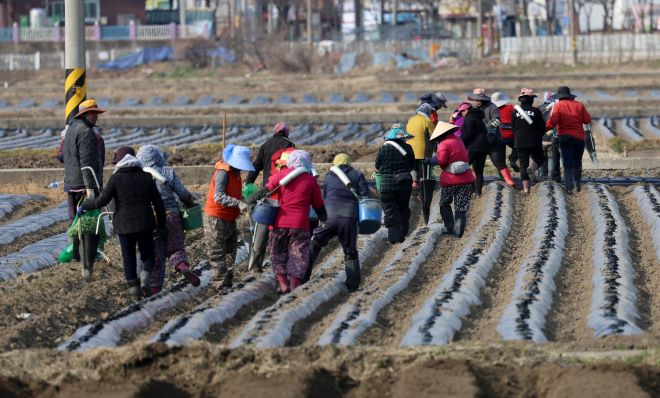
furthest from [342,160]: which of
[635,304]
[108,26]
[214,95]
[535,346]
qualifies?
[108,26]

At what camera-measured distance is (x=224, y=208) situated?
12.5 m

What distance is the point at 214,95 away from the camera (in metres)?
43.7

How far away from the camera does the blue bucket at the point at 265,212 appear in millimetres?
11969

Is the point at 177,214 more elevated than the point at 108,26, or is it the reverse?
the point at 108,26

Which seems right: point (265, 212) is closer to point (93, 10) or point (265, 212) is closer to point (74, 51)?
point (74, 51)

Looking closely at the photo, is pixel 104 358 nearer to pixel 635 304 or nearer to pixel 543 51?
pixel 635 304

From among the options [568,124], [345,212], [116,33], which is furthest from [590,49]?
[345,212]

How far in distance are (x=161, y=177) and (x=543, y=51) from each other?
48705mm

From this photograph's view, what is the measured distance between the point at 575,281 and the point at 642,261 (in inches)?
55.6

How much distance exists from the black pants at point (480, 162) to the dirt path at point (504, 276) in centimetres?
46

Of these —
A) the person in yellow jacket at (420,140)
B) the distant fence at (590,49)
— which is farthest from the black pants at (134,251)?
the distant fence at (590,49)

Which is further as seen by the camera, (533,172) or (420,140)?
(533,172)

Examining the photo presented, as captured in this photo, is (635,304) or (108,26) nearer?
(635,304)

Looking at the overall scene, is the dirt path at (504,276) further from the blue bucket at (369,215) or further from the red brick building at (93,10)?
the red brick building at (93,10)
